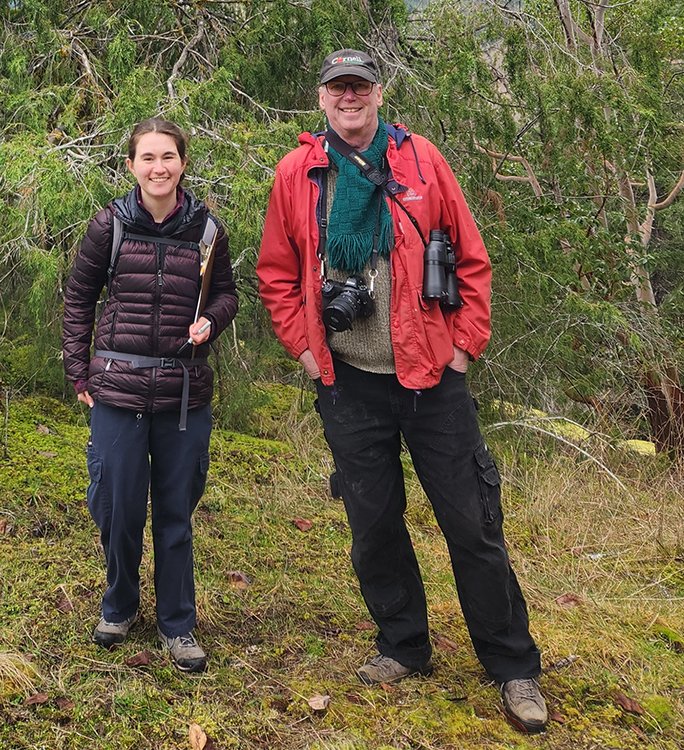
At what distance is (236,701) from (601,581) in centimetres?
243

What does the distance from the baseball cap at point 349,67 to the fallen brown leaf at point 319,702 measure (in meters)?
2.35

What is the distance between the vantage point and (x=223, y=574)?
4.48 metres

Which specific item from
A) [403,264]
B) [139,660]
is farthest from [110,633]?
[403,264]

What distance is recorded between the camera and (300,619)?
13.5ft

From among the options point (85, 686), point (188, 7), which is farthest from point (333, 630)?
point (188, 7)

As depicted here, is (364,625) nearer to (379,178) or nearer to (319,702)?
(319,702)

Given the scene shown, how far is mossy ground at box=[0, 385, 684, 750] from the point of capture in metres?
3.25

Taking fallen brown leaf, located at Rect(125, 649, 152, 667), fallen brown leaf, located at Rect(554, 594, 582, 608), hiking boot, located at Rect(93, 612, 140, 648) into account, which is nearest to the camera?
fallen brown leaf, located at Rect(125, 649, 152, 667)

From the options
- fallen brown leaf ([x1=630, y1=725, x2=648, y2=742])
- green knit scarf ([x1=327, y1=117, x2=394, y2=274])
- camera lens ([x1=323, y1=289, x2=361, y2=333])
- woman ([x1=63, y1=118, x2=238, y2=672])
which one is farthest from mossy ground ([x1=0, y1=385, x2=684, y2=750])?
green knit scarf ([x1=327, y1=117, x2=394, y2=274])

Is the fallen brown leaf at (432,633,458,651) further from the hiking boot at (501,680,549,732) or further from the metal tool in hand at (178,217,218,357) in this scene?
the metal tool in hand at (178,217,218,357)

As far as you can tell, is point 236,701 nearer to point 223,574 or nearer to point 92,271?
point 223,574

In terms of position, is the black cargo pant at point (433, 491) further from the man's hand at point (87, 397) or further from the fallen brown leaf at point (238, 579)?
the fallen brown leaf at point (238, 579)

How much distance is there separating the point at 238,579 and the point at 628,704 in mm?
1933

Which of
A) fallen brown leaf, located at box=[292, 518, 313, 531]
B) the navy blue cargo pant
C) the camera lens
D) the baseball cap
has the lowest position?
fallen brown leaf, located at box=[292, 518, 313, 531]
